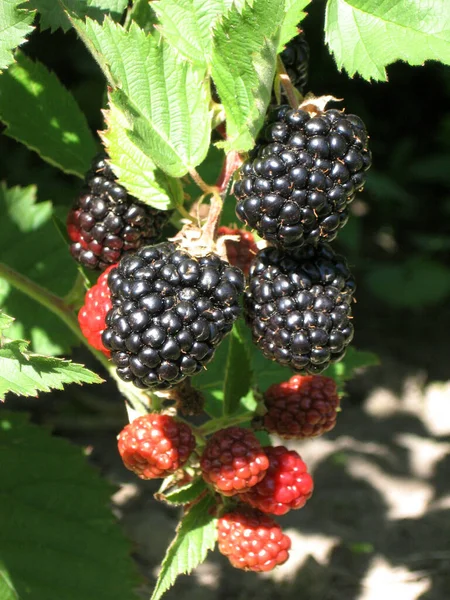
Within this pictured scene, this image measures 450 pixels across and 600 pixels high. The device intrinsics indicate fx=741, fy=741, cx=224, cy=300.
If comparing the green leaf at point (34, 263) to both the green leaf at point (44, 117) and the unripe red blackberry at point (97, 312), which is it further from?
the unripe red blackberry at point (97, 312)

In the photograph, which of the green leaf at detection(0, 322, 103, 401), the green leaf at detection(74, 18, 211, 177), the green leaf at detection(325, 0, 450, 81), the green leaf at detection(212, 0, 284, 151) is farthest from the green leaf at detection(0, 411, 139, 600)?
the green leaf at detection(325, 0, 450, 81)

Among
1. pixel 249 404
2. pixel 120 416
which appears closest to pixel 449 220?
pixel 120 416

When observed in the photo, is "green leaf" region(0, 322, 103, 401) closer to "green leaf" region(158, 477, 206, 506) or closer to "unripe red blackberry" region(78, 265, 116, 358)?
"unripe red blackberry" region(78, 265, 116, 358)

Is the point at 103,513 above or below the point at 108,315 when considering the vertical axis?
below

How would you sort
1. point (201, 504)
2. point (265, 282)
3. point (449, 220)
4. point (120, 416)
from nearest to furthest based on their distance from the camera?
point (265, 282) → point (201, 504) → point (120, 416) → point (449, 220)

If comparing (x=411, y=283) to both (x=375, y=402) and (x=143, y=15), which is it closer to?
(x=375, y=402)

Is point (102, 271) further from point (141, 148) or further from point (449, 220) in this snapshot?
point (449, 220)

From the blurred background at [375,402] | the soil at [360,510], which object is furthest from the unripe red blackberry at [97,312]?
the soil at [360,510]
